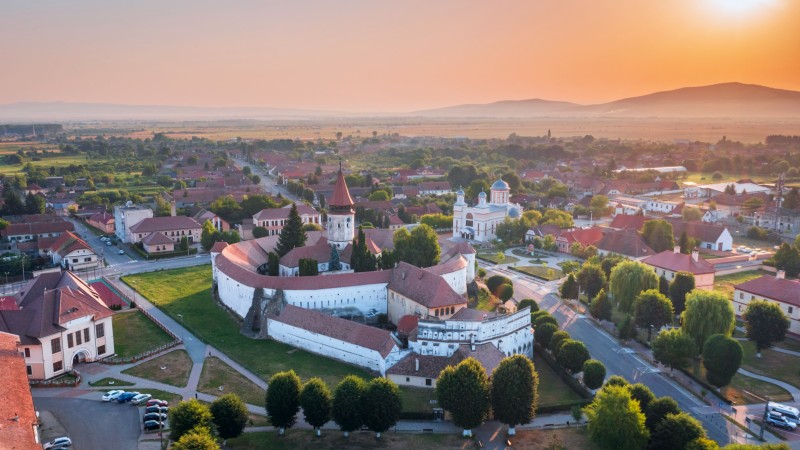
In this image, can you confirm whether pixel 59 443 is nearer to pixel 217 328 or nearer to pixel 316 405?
pixel 316 405

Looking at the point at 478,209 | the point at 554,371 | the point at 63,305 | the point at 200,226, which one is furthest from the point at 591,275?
the point at 200,226

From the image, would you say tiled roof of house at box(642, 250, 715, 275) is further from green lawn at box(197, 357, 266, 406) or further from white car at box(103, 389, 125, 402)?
white car at box(103, 389, 125, 402)

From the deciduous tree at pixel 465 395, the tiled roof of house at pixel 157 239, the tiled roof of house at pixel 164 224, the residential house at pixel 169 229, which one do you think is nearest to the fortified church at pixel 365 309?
the deciduous tree at pixel 465 395

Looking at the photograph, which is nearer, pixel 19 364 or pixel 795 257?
pixel 19 364

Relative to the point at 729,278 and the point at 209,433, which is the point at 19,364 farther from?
the point at 729,278

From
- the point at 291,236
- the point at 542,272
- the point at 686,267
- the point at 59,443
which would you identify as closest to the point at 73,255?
the point at 291,236
